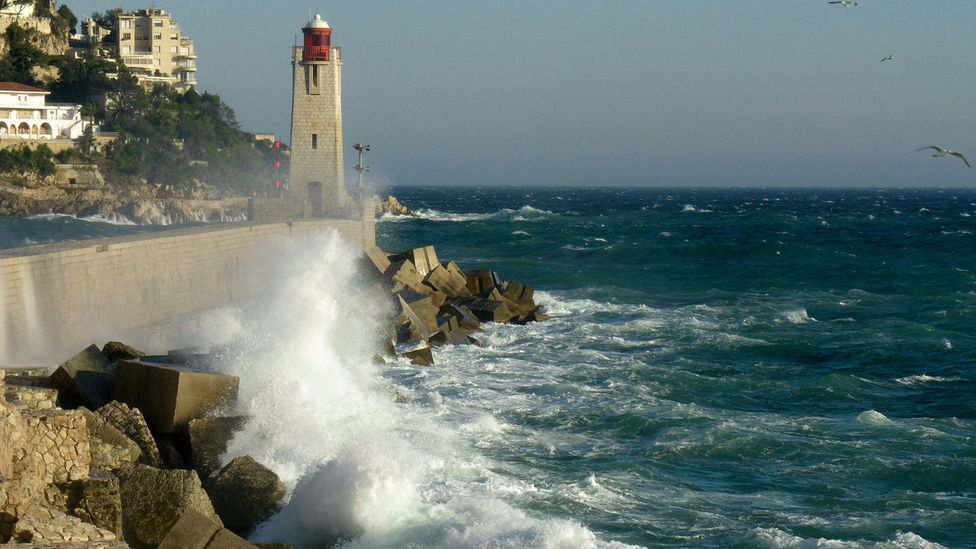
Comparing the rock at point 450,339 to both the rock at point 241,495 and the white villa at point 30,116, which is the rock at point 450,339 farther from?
the white villa at point 30,116

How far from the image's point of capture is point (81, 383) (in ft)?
33.0

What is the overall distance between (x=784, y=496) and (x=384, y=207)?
62237mm

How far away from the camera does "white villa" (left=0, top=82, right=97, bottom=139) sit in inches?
3049

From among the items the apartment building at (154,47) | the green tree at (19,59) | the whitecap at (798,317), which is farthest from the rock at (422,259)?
the apartment building at (154,47)

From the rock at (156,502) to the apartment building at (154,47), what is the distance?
96.3m

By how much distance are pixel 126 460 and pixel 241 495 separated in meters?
0.83

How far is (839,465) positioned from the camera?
11344 millimetres

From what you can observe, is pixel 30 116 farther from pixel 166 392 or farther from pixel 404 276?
pixel 166 392

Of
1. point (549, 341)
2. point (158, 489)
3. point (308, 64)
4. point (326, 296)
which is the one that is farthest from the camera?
point (308, 64)

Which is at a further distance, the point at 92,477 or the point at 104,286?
the point at 104,286

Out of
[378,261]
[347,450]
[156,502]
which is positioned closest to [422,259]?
[378,261]

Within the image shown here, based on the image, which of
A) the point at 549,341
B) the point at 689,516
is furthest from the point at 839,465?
the point at 549,341

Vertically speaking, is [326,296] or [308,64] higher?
[308,64]

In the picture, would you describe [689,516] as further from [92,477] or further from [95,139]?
[95,139]
